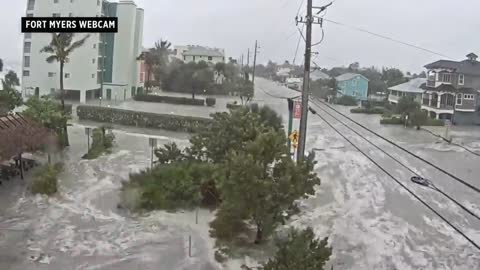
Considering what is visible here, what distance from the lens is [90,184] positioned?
765 inches

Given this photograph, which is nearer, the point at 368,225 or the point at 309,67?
the point at 368,225

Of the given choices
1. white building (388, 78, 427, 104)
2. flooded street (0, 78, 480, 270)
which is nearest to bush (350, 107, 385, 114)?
white building (388, 78, 427, 104)

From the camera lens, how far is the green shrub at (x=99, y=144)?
80.6ft

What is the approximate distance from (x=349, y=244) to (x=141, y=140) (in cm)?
1867

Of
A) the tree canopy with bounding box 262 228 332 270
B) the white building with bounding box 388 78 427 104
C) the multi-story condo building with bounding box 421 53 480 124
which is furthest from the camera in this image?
the white building with bounding box 388 78 427 104

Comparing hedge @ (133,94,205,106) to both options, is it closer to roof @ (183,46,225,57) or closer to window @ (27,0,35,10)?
window @ (27,0,35,10)

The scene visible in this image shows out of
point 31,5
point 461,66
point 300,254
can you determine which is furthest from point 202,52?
point 300,254

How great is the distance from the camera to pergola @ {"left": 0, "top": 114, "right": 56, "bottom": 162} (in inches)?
701

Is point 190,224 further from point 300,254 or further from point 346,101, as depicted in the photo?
point 346,101

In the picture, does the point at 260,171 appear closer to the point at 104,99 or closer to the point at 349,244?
the point at 349,244

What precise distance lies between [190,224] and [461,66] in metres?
41.4

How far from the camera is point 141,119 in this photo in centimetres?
3584

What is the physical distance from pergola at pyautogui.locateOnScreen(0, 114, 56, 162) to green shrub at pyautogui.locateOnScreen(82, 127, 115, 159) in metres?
2.84

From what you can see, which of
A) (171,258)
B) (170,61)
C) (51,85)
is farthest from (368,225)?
(170,61)
